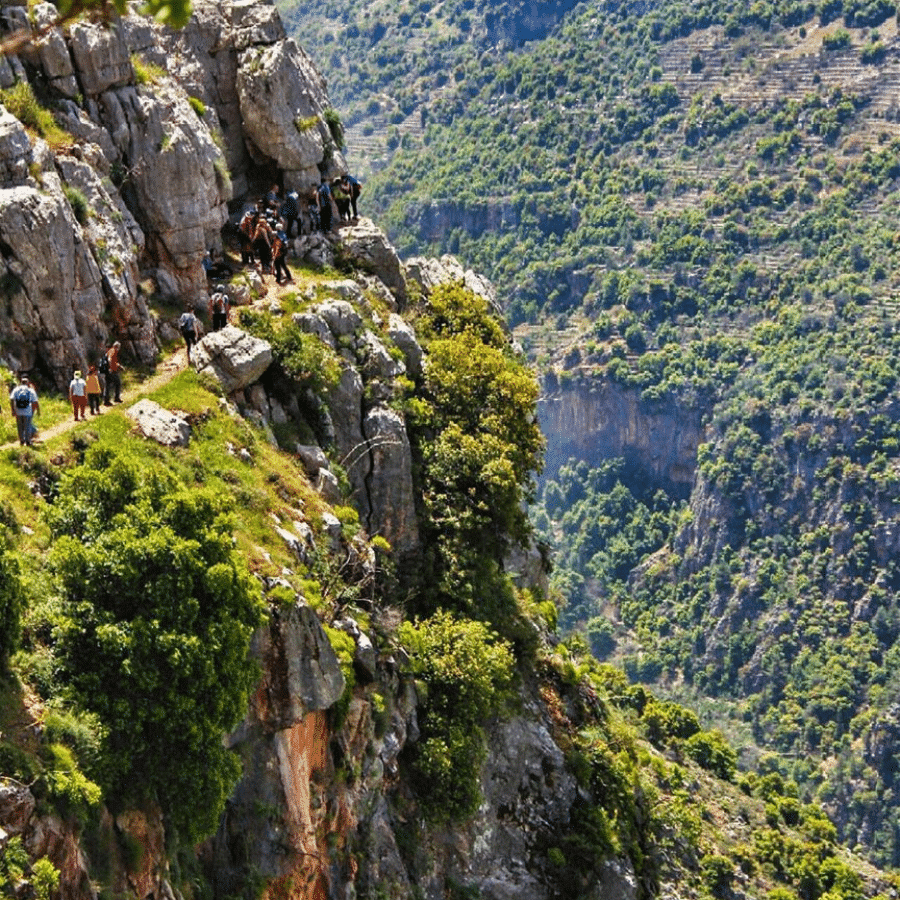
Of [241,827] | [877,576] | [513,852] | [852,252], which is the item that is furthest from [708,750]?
[852,252]

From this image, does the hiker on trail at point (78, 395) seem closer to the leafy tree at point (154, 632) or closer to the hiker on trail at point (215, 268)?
the leafy tree at point (154, 632)

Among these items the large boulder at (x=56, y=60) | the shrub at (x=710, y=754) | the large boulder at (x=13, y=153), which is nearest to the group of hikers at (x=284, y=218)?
the large boulder at (x=56, y=60)

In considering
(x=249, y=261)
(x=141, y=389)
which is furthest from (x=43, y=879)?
(x=249, y=261)

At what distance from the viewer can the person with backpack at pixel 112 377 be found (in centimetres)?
4041

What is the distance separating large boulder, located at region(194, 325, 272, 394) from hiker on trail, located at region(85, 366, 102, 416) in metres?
3.77

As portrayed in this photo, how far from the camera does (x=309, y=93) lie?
56.1 metres

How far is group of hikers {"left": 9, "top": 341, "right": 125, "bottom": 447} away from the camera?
3581cm

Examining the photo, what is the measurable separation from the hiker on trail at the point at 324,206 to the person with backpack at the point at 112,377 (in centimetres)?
1429

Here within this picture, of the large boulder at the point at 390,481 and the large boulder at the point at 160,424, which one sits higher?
the large boulder at the point at 160,424

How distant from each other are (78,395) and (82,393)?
0.10 metres

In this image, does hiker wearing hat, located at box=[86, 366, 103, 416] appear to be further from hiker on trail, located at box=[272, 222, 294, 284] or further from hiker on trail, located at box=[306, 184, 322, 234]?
hiker on trail, located at box=[306, 184, 322, 234]

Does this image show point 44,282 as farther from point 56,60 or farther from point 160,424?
point 56,60

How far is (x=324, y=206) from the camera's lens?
5412 cm

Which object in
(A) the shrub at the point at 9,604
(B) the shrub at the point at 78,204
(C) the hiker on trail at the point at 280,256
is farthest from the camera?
(C) the hiker on trail at the point at 280,256
